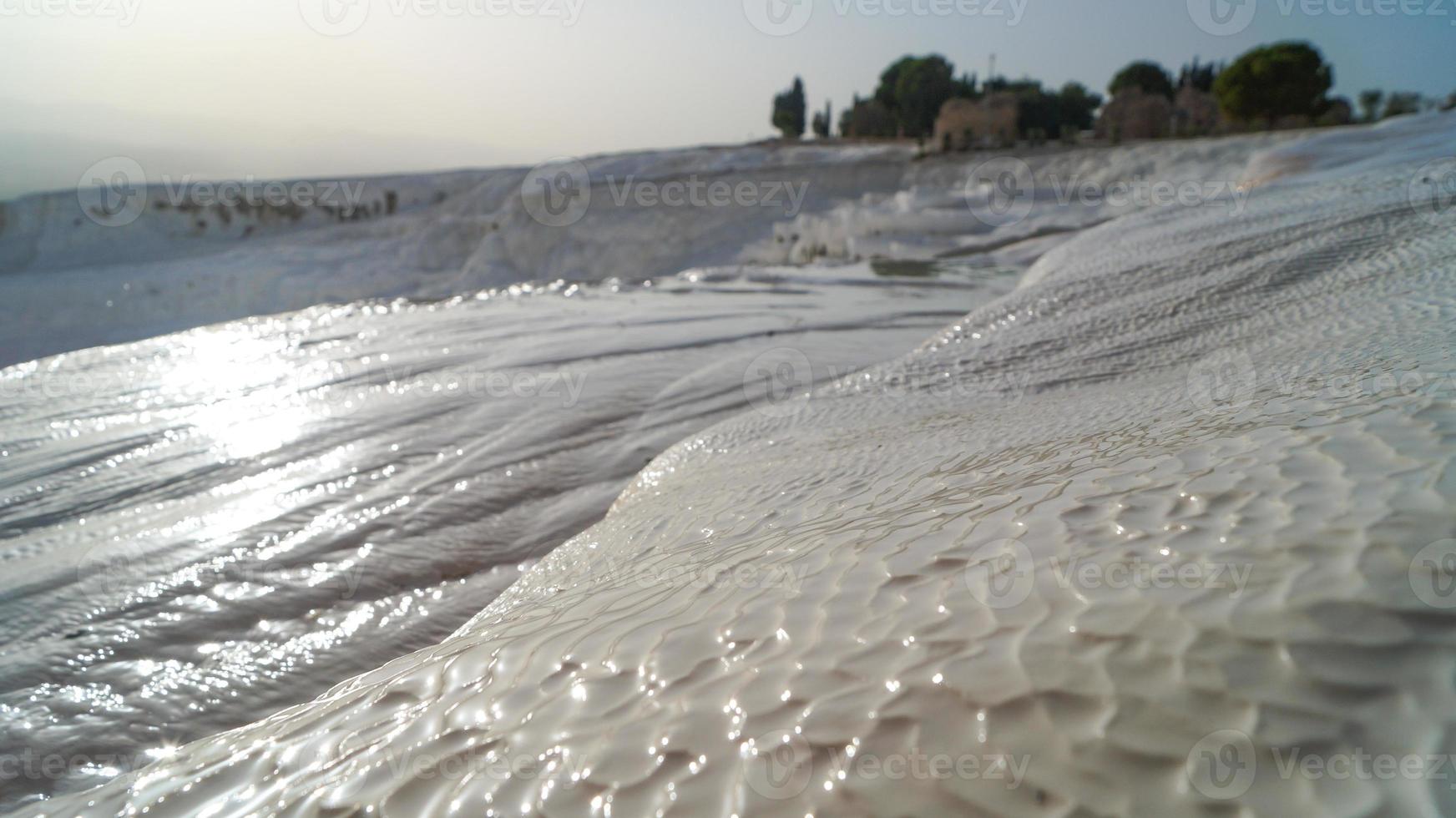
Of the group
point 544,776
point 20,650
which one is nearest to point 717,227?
point 20,650

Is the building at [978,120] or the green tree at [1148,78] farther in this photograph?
the green tree at [1148,78]

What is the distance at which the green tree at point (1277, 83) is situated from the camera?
2005 cm

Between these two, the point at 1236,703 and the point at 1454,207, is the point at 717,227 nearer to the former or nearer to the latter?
the point at 1454,207

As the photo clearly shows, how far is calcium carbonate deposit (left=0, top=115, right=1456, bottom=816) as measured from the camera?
0.86 m

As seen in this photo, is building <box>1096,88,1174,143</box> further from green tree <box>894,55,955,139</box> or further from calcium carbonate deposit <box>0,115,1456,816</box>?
calcium carbonate deposit <box>0,115,1456,816</box>

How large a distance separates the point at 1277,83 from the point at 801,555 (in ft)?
77.6

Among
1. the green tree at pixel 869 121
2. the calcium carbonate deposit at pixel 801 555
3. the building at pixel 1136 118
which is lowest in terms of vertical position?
the calcium carbonate deposit at pixel 801 555

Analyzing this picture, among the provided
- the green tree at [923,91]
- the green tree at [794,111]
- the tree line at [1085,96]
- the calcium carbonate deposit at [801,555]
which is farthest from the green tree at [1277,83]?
the calcium carbonate deposit at [801,555]

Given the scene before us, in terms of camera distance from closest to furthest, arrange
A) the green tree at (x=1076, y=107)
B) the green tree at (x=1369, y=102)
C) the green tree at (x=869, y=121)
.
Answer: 1. the green tree at (x=1369, y=102)
2. the green tree at (x=1076, y=107)
3. the green tree at (x=869, y=121)

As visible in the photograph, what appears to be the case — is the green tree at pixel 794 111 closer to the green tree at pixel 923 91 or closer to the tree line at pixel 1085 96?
the tree line at pixel 1085 96

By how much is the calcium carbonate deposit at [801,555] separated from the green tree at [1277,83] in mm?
19256

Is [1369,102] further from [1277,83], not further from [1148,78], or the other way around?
[1148,78]

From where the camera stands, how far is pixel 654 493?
2572mm

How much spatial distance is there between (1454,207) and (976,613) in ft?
10.0
